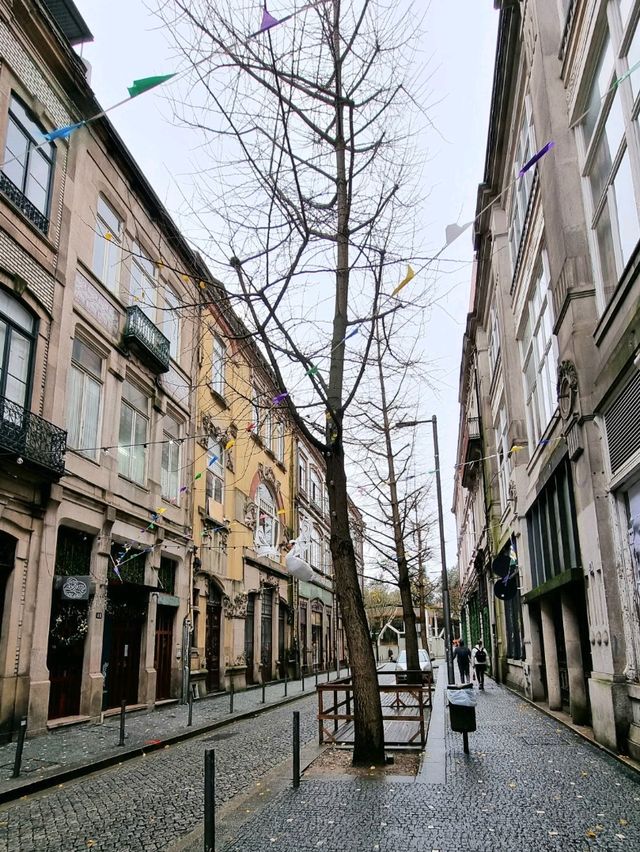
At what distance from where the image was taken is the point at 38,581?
13977 millimetres

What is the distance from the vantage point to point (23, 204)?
14.7 m

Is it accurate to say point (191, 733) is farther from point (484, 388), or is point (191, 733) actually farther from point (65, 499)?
point (484, 388)

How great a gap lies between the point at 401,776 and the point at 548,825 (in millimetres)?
2356

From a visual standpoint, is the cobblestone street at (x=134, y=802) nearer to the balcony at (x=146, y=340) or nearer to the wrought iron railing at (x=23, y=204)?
the balcony at (x=146, y=340)

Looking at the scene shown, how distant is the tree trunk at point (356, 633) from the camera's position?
30.5 ft

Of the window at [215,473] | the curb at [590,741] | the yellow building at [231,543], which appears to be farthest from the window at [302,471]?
Result: the curb at [590,741]

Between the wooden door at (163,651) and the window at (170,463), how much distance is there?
3.55 meters

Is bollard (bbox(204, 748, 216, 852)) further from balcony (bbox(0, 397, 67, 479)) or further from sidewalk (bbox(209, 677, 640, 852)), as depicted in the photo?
balcony (bbox(0, 397, 67, 479))

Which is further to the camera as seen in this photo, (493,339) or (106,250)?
(493,339)

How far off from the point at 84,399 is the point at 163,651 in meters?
8.27

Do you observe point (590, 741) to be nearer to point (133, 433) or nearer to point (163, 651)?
point (163, 651)

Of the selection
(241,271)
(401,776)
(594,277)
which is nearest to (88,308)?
A: (241,271)

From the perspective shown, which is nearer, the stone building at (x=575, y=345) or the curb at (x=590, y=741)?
the curb at (x=590, y=741)

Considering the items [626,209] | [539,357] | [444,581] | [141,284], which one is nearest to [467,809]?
[626,209]
